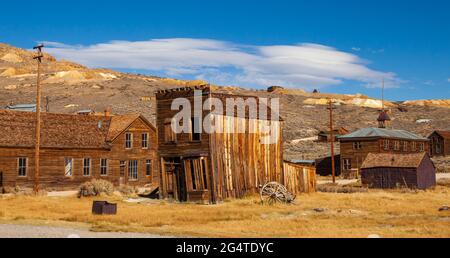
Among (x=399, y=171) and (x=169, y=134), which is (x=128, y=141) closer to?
(x=169, y=134)

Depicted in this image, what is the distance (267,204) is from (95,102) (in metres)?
68.5

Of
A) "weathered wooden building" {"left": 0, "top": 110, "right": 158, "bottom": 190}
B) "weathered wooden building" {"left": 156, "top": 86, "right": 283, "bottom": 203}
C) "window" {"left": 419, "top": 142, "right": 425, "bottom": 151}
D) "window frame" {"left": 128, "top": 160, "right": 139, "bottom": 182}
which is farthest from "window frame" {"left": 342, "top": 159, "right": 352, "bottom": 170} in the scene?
"weathered wooden building" {"left": 156, "top": 86, "right": 283, "bottom": 203}

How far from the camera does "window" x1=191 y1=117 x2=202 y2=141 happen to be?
31.7 metres

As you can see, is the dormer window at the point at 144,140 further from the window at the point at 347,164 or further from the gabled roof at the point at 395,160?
the window at the point at 347,164

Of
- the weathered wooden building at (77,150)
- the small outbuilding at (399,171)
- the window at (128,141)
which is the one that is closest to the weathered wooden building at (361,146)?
the small outbuilding at (399,171)

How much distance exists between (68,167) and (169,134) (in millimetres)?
11543

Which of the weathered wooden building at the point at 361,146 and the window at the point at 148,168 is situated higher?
the weathered wooden building at the point at 361,146

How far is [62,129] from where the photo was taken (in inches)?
1647

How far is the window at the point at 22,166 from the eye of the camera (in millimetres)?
38562

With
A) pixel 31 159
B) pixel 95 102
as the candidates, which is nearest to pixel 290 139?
pixel 95 102

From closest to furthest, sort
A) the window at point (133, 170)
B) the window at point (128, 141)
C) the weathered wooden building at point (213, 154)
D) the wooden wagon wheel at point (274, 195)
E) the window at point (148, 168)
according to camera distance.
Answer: the wooden wagon wheel at point (274, 195)
the weathered wooden building at point (213, 154)
the window at point (128, 141)
the window at point (133, 170)
the window at point (148, 168)

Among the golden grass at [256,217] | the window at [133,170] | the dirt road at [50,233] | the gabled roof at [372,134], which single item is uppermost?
the gabled roof at [372,134]

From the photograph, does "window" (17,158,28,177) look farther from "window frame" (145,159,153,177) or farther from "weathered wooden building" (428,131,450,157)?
"weathered wooden building" (428,131,450,157)
